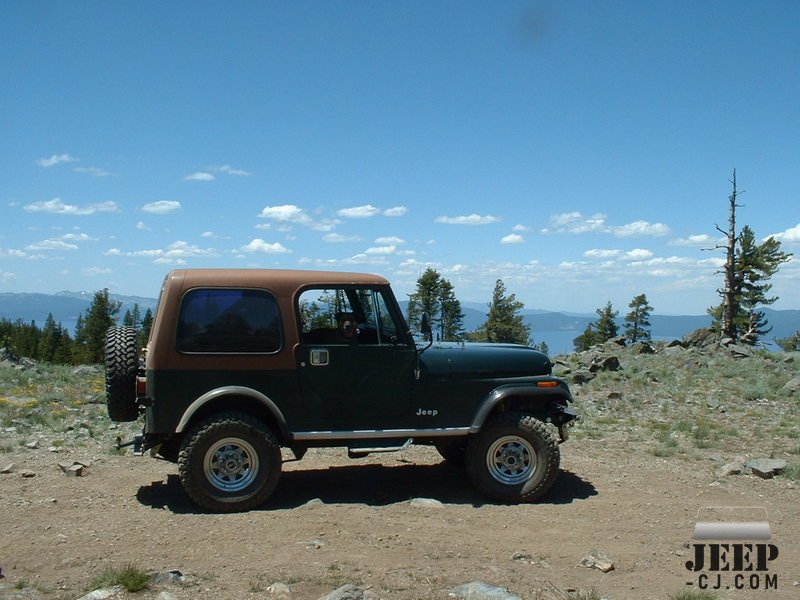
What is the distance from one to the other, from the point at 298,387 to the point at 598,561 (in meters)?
3.20

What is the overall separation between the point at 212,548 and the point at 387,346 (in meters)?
2.55

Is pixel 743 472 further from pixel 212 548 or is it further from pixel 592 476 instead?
pixel 212 548

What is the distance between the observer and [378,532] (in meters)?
6.62

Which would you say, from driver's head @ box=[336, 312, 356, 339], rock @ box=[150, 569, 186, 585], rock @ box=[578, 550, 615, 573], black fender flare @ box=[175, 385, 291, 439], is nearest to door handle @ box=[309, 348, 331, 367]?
driver's head @ box=[336, 312, 356, 339]

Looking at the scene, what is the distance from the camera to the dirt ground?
5492 mm

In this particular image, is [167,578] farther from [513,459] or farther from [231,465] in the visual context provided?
[513,459]

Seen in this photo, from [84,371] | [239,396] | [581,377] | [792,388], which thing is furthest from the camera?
[84,371]

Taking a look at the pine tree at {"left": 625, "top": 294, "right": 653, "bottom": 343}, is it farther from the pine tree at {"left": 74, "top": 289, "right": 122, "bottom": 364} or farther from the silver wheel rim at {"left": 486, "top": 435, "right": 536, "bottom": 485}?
the silver wheel rim at {"left": 486, "top": 435, "right": 536, "bottom": 485}

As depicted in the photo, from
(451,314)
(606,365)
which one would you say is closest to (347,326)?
(606,365)

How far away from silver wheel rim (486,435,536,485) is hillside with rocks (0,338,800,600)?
0.33 meters

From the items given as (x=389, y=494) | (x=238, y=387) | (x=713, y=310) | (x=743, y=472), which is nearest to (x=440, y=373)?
(x=389, y=494)

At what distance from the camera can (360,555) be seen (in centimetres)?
604

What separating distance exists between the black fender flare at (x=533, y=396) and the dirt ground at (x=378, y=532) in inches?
34.2

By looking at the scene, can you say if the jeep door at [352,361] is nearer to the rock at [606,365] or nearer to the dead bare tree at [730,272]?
the rock at [606,365]
